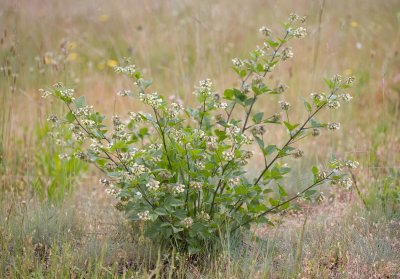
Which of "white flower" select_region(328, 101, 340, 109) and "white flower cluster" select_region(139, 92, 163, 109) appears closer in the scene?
"white flower cluster" select_region(139, 92, 163, 109)

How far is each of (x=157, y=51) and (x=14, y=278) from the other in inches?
201

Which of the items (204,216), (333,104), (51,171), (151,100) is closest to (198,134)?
(151,100)

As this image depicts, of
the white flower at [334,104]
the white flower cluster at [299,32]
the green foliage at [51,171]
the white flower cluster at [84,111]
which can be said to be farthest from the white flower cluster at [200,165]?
the green foliage at [51,171]

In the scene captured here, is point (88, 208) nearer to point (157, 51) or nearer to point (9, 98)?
point (9, 98)

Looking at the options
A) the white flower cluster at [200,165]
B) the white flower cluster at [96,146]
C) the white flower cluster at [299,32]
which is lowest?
the white flower cluster at [200,165]

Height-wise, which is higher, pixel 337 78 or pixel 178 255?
pixel 337 78

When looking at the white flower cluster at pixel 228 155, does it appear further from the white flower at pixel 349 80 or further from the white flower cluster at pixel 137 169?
the white flower at pixel 349 80

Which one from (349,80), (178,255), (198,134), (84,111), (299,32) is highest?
(299,32)

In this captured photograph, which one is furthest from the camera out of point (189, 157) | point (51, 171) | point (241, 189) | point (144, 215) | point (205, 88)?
point (51, 171)

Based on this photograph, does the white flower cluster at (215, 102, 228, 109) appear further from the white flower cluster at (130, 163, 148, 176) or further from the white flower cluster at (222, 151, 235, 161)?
the white flower cluster at (130, 163, 148, 176)

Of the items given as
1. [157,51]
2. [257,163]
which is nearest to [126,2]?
[157,51]

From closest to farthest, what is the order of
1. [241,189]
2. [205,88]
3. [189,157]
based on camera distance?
[205,88] → [241,189] → [189,157]

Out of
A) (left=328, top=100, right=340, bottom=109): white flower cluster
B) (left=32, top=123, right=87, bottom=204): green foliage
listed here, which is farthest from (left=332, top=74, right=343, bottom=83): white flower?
(left=32, top=123, right=87, bottom=204): green foliage

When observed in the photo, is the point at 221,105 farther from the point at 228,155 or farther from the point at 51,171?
the point at 51,171
